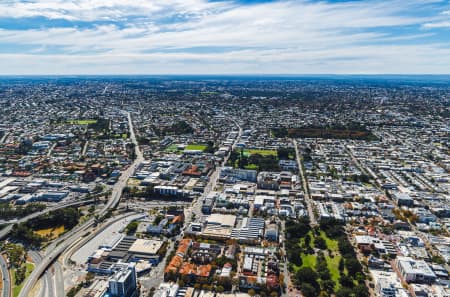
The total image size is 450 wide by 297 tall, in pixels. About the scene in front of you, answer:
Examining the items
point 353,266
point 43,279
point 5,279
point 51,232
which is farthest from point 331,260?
point 51,232

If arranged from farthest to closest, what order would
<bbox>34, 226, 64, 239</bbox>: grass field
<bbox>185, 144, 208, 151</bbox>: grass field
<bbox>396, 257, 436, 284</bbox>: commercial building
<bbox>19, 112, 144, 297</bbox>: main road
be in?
<bbox>185, 144, 208, 151</bbox>: grass field
<bbox>34, 226, 64, 239</bbox>: grass field
<bbox>396, 257, 436, 284</bbox>: commercial building
<bbox>19, 112, 144, 297</bbox>: main road

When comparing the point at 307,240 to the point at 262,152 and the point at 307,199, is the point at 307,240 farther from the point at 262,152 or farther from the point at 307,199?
the point at 262,152

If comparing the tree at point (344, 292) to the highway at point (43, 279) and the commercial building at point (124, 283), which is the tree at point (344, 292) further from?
the highway at point (43, 279)

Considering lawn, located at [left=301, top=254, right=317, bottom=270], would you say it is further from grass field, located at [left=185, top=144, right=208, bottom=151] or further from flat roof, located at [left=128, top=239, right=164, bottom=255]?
grass field, located at [left=185, top=144, right=208, bottom=151]

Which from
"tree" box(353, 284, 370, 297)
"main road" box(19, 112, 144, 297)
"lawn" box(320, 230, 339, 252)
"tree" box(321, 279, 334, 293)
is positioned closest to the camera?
"tree" box(353, 284, 370, 297)

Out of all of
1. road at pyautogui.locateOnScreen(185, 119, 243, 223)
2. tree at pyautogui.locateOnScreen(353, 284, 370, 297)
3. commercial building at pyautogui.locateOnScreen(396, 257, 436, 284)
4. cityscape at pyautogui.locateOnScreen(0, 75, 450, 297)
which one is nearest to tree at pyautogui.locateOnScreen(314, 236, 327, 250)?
cityscape at pyautogui.locateOnScreen(0, 75, 450, 297)

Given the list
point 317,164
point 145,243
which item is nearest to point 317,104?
point 317,164
